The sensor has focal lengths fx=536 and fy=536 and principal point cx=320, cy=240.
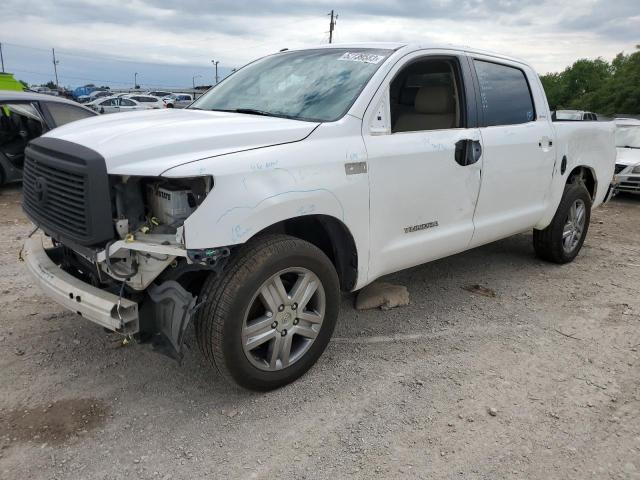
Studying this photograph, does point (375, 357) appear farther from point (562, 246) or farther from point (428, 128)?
point (562, 246)

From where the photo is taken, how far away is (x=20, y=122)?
815cm

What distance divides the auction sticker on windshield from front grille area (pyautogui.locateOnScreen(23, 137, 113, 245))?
183 cm

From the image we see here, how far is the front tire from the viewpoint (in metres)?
2.71

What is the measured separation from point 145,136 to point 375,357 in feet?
6.54

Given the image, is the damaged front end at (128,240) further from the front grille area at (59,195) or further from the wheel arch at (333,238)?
the wheel arch at (333,238)

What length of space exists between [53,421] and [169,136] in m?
1.62

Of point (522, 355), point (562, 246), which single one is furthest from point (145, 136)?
point (562, 246)

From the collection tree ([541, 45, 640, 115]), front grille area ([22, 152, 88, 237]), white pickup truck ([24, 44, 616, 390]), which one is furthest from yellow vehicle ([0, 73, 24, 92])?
tree ([541, 45, 640, 115])

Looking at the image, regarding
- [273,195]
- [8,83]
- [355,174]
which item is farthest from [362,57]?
[8,83]

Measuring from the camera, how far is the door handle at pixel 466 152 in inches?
149

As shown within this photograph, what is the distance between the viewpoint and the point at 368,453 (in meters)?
2.63

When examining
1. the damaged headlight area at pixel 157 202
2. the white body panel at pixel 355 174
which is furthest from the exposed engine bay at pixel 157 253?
the white body panel at pixel 355 174

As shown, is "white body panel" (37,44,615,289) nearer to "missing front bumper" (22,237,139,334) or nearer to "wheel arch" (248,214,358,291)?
"wheel arch" (248,214,358,291)

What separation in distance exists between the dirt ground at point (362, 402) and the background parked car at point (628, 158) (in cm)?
673
